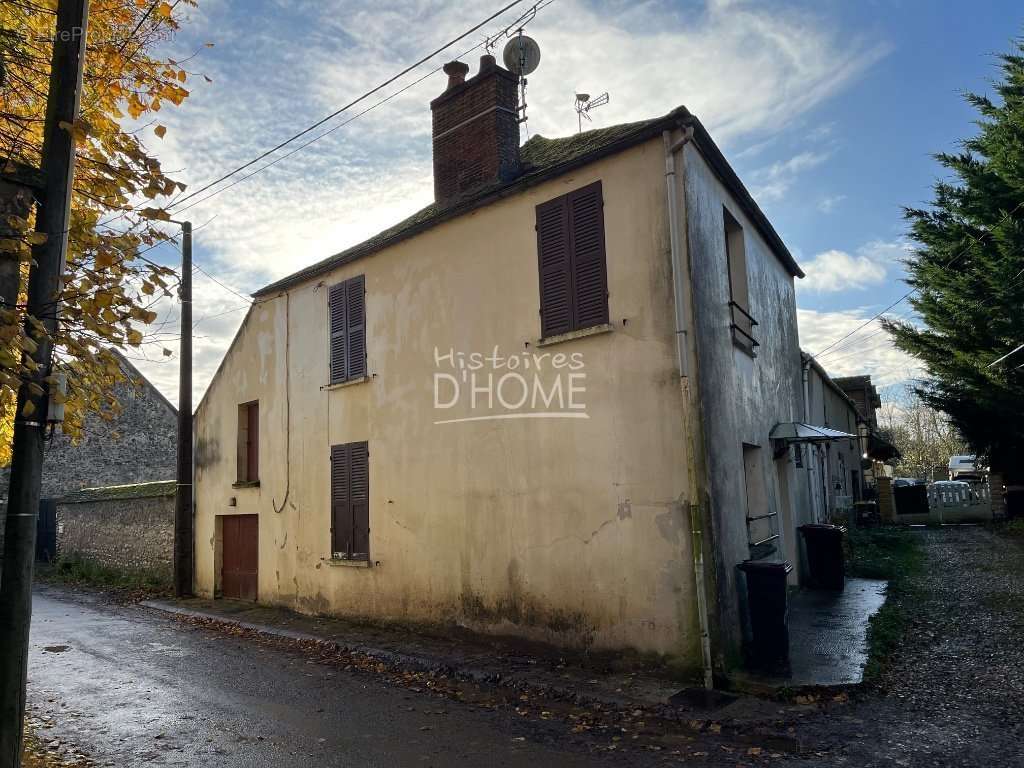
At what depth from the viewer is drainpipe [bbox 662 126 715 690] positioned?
7102mm

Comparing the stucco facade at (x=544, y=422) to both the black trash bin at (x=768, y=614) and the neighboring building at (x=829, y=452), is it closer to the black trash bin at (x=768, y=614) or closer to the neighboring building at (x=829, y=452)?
the black trash bin at (x=768, y=614)

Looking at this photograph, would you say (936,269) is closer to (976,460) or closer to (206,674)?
(976,460)

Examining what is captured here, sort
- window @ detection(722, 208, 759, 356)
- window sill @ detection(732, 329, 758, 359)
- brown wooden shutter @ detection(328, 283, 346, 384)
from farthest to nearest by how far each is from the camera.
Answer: brown wooden shutter @ detection(328, 283, 346, 384), window @ detection(722, 208, 759, 356), window sill @ detection(732, 329, 758, 359)

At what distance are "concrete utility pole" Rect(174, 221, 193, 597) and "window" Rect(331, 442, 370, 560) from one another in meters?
5.01

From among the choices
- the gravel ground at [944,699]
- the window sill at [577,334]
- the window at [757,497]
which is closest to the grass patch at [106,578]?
the window sill at [577,334]

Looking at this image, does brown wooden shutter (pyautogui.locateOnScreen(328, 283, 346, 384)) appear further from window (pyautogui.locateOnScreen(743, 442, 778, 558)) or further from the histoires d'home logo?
window (pyautogui.locateOnScreen(743, 442, 778, 558))

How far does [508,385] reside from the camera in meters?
9.31

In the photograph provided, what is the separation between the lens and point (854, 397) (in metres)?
32.9

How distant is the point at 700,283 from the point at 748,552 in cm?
322

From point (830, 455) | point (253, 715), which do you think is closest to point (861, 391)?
point (830, 455)

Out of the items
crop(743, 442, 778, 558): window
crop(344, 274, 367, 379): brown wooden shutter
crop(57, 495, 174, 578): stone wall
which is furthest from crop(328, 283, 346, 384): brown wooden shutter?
crop(57, 495, 174, 578): stone wall

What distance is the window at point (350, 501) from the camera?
36.7 feet

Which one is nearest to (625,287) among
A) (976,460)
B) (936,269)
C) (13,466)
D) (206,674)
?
(13,466)

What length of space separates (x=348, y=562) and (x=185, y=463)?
5.91 m
